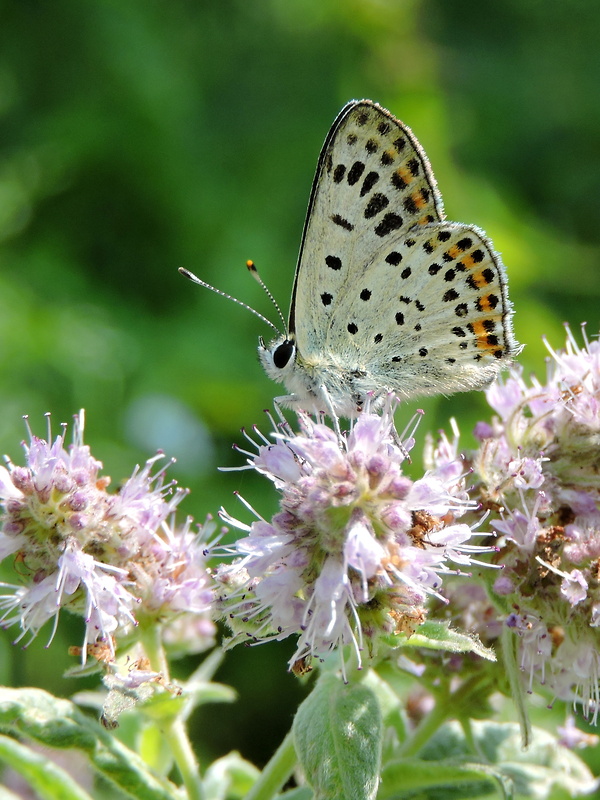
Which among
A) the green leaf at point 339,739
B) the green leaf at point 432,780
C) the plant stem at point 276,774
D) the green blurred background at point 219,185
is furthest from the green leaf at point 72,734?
the green blurred background at point 219,185

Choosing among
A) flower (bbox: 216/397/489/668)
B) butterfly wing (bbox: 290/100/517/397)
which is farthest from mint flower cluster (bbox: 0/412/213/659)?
butterfly wing (bbox: 290/100/517/397)

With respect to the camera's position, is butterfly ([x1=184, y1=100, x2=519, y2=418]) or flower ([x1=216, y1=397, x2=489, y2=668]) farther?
butterfly ([x1=184, y1=100, x2=519, y2=418])

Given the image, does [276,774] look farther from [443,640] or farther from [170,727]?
[443,640]

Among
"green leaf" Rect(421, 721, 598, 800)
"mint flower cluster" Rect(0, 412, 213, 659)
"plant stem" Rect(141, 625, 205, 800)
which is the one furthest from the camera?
"green leaf" Rect(421, 721, 598, 800)

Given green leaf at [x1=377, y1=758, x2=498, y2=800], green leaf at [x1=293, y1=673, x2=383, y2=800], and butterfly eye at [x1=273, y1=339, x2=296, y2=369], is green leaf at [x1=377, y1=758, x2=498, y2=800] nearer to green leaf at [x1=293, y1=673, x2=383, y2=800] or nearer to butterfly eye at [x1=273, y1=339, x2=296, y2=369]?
green leaf at [x1=293, y1=673, x2=383, y2=800]

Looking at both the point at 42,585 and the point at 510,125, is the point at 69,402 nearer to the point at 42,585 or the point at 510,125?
the point at 42,585

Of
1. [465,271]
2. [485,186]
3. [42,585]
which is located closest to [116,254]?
[485,186]

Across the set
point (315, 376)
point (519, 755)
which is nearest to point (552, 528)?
point (519, 755)
